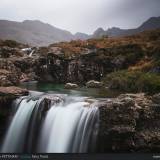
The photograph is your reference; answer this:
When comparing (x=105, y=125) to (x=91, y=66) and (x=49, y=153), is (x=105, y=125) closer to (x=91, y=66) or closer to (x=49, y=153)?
(x=49, y=153)

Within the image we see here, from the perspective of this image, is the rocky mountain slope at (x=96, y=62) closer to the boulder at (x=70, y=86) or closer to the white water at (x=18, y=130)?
the boulder at (x=70, y=86)

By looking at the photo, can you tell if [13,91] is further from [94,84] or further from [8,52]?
[8,52]

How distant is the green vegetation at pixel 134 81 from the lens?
595 cm

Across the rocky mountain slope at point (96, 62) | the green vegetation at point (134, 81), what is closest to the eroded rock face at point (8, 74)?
the rocky mountain slope at point (96, 62)

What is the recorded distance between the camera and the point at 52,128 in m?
5.64

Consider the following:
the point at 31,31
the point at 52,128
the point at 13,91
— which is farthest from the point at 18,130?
the point at 31,31

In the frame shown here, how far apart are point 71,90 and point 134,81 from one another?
1.03 m

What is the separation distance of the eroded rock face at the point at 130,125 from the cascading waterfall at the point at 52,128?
161mm

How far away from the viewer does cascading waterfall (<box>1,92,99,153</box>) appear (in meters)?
5.50

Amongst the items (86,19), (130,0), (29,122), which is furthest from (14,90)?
(130,0)

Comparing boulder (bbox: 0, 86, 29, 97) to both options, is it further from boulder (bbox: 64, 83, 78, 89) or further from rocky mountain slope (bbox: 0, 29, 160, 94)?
boulder (bbox: 64, 83, 78, 89)

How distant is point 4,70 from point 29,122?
1.39 m

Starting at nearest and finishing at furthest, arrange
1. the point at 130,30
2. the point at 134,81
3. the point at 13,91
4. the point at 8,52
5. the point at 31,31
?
the point at 13,91 → the point at 130,30 → the point at 134,81 → the point at 31,31 → the point at 8,52

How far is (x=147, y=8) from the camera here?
5961 mm
